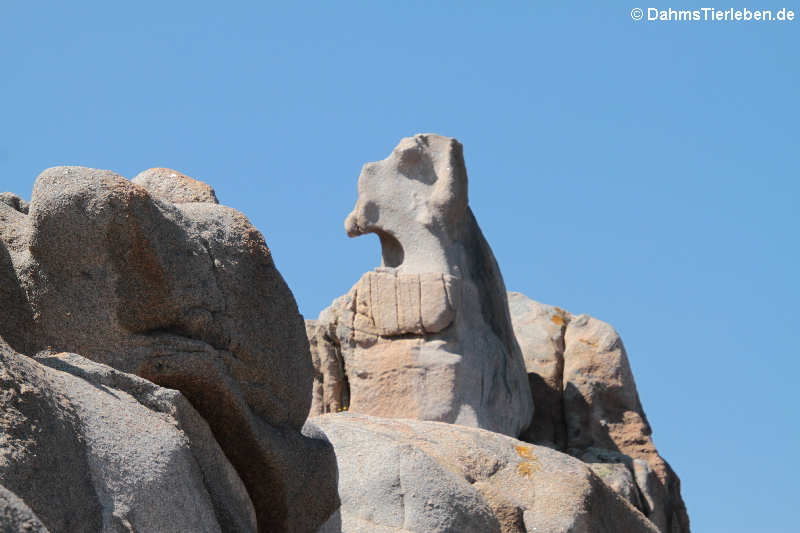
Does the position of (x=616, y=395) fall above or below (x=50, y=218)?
A: above

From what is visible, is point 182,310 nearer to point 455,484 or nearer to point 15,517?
point 455,484

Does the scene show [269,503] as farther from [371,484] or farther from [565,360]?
[565,360]

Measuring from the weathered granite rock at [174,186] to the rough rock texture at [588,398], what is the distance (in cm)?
745

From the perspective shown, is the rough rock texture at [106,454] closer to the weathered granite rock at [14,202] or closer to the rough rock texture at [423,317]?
the weathered granite rock at [14,202]

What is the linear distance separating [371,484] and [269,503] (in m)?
Answer: 1.33

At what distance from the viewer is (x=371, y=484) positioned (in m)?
6.84

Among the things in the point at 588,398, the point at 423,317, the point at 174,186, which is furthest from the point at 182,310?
the point at 588,398

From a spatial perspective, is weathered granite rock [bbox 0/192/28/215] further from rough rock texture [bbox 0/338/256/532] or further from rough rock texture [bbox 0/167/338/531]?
rough rock texture [bbox 0/338/256/532]

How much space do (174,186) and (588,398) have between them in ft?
27.7

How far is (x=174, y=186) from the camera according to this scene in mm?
5926

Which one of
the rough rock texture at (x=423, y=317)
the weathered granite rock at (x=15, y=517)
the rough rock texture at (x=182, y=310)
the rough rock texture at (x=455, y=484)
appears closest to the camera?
the weathered granite rock at (x=15, y=517)

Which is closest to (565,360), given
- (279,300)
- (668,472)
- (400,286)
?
(668,472)

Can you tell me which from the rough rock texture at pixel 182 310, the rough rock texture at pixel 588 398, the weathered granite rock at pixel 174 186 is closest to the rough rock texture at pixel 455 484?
the rough rock texture at pixel 182 310

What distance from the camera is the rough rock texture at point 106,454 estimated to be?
12.0 ft
